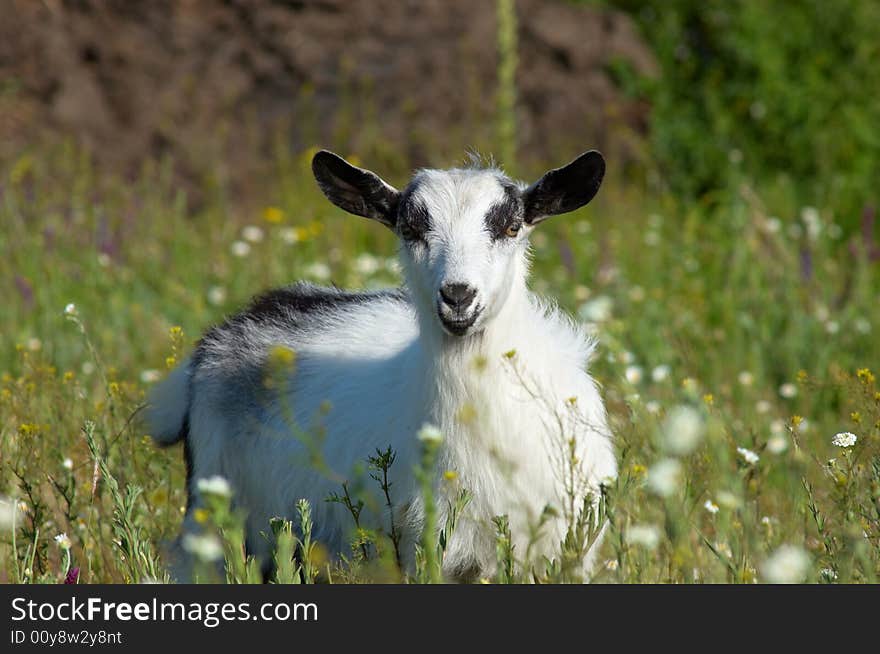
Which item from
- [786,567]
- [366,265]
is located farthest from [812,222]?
[786,567]

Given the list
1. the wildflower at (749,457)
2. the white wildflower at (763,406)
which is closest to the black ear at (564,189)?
the wildflower at (749,457)

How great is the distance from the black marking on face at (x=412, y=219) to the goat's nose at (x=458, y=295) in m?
0.34

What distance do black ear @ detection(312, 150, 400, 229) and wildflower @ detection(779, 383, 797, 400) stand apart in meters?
2.20

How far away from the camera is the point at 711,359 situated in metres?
6.12

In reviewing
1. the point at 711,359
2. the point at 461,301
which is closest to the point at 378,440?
the point at 461,301

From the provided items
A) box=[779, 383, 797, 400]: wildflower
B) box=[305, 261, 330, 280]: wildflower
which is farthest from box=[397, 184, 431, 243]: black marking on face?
box=[305, 261, 330, 280]: wildflower

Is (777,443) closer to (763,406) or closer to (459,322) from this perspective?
(763,406)

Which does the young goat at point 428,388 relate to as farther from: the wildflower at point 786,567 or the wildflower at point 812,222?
the wildflower at point 812,222

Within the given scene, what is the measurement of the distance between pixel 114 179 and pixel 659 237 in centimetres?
380

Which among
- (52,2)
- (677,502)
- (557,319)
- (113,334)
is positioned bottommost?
A: (677,502)

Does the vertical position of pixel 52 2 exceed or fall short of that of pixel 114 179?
it exceeds it

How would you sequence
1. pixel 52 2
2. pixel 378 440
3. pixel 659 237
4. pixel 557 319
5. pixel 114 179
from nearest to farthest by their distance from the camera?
pixel 378 440, pixel 557 319, pixel 659 237, pixel 114 179, pixel 52 2
